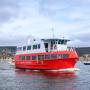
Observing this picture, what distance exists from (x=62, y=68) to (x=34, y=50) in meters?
9.97

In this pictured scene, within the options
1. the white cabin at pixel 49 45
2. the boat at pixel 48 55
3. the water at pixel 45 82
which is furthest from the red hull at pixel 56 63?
the water at pixel 45 82

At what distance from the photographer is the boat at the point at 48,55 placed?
77938mm

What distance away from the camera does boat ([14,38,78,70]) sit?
77938mm

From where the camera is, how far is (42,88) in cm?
4791

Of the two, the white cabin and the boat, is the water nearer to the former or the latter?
the boat

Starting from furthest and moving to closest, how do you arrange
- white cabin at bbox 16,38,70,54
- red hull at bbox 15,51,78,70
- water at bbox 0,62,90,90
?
white cabin at bbox 16,38,70,54
red hull at bbox 15,51,78,70
water at bbox 0,62,90,90

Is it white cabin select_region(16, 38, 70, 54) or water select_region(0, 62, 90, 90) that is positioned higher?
white cabin select_region(16, 38, 70, 54)

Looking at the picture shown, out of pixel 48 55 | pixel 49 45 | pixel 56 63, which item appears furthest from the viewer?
pixel 49 45

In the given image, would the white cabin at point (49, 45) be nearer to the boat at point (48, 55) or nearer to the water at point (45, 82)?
the boat at point (48, 55)

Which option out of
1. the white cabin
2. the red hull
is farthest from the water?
the white cabin

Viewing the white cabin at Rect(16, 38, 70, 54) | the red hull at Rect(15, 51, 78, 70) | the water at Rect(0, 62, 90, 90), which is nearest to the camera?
the water at Rect(0, 62, 90, 90)

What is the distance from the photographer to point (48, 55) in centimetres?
7988

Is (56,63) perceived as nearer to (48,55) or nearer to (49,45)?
(48,55)

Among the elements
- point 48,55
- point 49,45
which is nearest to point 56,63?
point 48,55
